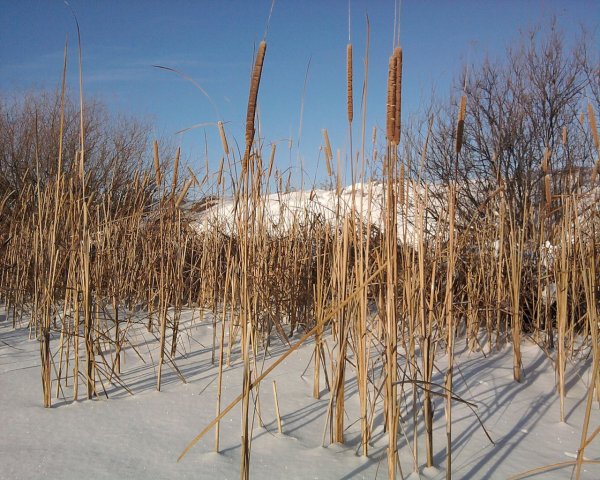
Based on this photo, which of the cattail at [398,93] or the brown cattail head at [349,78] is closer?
the cattail at [398,93]

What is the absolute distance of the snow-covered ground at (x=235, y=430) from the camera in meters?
0.96

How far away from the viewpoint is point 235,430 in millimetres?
1136

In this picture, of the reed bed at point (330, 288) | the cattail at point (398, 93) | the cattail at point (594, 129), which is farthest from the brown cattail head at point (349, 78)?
the cattail at point (594, 129)

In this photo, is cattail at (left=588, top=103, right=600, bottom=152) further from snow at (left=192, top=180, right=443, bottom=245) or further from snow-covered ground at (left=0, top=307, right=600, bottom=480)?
snow-covered ground at (left=0, top=307, right=600, bottom=480)

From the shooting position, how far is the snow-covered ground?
0.96 m

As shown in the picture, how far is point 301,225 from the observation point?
233 cm

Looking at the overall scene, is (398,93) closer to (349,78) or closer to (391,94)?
(391,94)

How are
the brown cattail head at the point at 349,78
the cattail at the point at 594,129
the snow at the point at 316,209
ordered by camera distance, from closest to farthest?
the brown cattail head at the point at 349,78, the snow at the point at 316,209, the cattail at the point at 594,129

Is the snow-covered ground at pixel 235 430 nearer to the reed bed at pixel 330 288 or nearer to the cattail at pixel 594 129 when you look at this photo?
the reed bed at pixel 330 288

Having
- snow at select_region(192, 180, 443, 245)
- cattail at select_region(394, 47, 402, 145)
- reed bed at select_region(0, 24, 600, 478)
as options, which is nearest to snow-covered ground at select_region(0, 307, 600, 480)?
reed bed at select_region(0, 24, 600, 478)

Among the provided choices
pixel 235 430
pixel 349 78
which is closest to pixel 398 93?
pixel 349 78

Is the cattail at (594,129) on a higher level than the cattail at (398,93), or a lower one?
higher

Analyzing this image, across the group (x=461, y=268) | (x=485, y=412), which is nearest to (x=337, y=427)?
(x=485, y=412)

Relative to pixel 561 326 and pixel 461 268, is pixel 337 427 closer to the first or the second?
pixel 561 326
